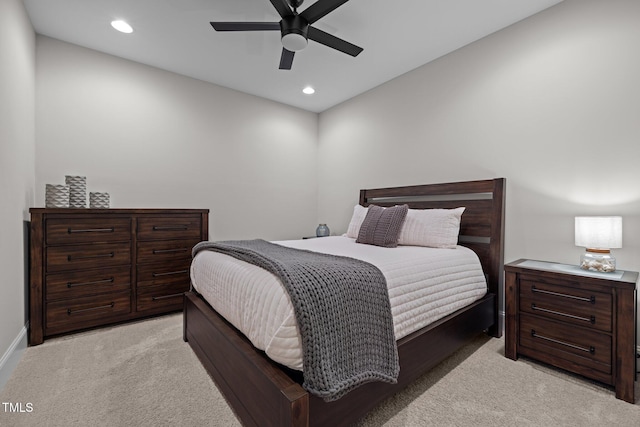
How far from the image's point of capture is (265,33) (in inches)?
107

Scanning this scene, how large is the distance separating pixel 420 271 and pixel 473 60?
234 cm

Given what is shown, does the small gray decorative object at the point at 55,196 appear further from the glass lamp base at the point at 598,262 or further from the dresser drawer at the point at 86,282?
the glass lamp base at the point at 598,262

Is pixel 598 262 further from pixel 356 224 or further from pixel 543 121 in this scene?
pixel 356 224

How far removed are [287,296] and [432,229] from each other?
71.5 inches

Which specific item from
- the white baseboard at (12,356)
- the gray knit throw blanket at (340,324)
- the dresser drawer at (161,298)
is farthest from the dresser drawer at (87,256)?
the gray knit throw blanket at (340,324)

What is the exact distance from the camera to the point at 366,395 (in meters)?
1.34

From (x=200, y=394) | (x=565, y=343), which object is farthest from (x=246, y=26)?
(x=565, y=343)

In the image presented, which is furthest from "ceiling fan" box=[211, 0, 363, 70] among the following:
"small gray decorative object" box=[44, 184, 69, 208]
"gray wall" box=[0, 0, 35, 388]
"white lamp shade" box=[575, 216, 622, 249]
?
"white lamp shade" box=[575, 216, 622, 249]

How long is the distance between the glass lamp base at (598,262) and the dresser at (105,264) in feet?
10.7

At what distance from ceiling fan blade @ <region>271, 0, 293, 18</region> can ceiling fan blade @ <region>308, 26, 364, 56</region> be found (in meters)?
0.20

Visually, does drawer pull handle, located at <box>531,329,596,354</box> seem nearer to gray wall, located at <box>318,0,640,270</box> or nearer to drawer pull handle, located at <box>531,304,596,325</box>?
drawer pull handle, located at <box>531,304,596,325</box>

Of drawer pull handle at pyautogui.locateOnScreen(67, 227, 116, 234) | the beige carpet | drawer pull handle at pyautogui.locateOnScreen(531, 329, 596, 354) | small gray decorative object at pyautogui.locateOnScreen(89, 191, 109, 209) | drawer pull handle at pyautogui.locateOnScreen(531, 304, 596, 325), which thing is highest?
small gray decorative object at pyautogui.locateOnScreen(89, 191, 109, 209)

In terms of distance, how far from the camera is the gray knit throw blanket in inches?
43.7

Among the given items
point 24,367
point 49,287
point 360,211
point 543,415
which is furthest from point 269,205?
point 543,415
